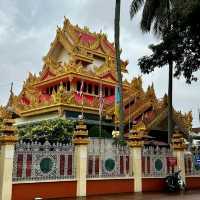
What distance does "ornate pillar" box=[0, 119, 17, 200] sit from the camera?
36.6 ft

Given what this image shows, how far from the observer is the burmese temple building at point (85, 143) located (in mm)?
11953

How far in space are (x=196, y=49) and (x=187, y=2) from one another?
2571mm

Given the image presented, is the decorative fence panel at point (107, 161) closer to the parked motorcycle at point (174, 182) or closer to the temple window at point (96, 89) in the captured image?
the parked motorcycle at point (174, 182)

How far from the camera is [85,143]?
1332cm

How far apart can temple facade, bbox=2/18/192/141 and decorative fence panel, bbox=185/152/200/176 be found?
27.9 feet

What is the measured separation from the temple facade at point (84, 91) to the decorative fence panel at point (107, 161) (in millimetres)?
10894

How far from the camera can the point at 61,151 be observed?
42.0 ft

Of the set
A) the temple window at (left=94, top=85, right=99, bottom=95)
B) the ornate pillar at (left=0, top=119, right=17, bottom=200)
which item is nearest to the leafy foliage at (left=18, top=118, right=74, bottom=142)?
the temple window at (left=94, top=85, right=99, bottom=95)

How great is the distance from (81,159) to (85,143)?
2.02ft

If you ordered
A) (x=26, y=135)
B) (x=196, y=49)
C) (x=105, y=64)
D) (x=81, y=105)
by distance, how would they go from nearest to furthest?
1. (x=196, y=49)
2. (x=26, y=135)
3. (x=81, y=105)
4. (x=105, y=64)

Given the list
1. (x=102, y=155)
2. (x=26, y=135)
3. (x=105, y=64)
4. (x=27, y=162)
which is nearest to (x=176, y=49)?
(x=102, y=155)

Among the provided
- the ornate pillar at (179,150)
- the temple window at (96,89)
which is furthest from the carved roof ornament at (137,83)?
the ornate pillar at (179,150)

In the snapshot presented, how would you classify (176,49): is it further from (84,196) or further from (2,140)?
(2,140)

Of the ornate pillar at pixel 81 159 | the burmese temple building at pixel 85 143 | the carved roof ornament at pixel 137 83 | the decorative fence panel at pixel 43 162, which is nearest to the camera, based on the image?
the decorative fence panel at pixel 43 162
